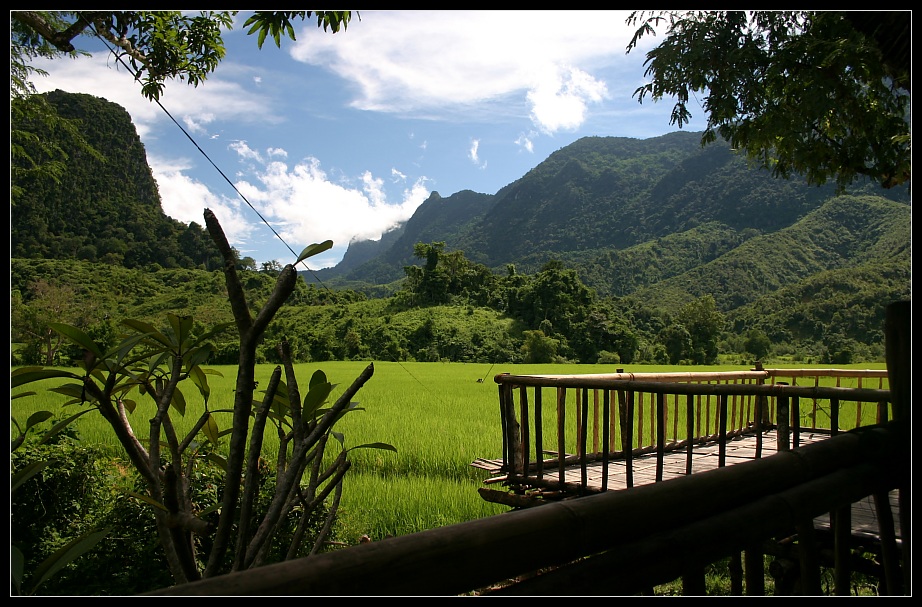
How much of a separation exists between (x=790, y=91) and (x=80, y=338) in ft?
16.8

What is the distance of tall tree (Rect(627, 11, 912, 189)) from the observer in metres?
4.13

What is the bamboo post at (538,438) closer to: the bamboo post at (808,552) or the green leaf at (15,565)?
the bamboo post at (808,552)

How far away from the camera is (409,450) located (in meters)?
6.35

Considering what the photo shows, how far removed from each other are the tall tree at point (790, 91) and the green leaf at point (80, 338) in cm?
408

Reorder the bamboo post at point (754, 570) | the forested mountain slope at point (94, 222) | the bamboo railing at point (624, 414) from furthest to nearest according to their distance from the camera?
1. the forested mountain slope at point (94, 222)
2. the bamboo railing at point (624, 414)
3. the bamboo post at point (754, 570)

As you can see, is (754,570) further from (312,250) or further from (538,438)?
(538,438)

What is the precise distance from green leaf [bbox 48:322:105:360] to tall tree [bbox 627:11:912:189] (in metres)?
4.08

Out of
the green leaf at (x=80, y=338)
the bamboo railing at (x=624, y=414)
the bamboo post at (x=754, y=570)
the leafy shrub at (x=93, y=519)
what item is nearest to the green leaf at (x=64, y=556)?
the green leaf at (x=80, y=338)

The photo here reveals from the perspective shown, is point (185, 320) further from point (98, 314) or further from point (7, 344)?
point (98, 314)

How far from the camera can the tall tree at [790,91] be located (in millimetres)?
4129

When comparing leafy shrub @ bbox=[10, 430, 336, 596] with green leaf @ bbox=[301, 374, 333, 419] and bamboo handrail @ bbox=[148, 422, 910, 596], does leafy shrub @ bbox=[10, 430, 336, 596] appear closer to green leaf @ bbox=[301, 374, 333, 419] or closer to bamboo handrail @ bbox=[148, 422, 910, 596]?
green leaf @ bbox=[301, 374, 333, 419]

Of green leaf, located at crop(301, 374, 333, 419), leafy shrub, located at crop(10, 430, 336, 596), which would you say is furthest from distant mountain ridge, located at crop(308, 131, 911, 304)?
green leaf, located at crop(301, 374, 333, 419)

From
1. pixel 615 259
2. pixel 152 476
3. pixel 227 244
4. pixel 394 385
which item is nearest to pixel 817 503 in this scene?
pixel 227 244

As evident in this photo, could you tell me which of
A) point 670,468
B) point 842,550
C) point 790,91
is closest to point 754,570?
point 842,550
